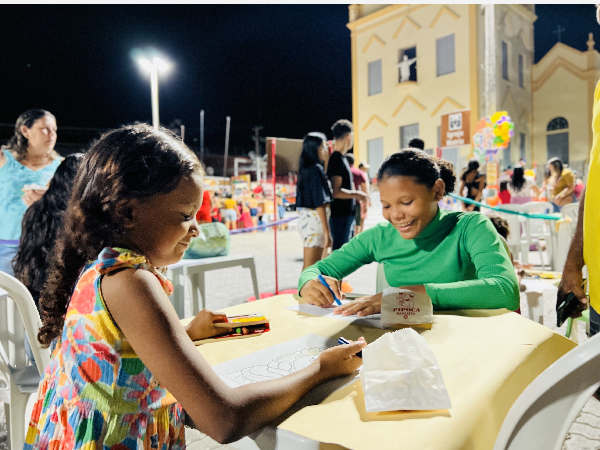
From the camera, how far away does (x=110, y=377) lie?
796mm

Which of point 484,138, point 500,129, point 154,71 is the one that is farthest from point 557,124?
point 154,71

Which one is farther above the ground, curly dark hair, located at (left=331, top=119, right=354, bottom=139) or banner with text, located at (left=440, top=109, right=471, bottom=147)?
banner with text, located at (left=440, top=109, right=471, bottom=147)

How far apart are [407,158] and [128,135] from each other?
3.80 feet

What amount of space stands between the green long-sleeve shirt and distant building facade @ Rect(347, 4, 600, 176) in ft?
43.8

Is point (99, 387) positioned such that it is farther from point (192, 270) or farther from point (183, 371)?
point (192, 270)

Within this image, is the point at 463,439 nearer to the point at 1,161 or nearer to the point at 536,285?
the point at 536,285

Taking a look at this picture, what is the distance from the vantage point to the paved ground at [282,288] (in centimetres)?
207

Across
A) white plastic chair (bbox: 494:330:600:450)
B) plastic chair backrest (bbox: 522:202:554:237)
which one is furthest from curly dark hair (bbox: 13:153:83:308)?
plastic chair backrest (bbox: 522:202:554:237)

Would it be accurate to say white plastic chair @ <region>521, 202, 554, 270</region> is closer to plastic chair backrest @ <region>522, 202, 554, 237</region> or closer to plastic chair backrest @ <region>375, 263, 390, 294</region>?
plastic chair backrest @ <region>522, 202, 554, 237</region>

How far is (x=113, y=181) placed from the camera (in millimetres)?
850

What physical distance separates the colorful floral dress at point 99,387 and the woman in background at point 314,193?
332cm

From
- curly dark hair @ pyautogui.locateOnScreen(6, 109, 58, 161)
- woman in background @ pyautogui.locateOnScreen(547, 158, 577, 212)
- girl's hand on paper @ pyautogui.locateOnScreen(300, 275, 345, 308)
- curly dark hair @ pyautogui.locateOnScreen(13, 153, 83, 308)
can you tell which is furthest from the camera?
woman in background @ pyautogui.locateOnScreen(547, 158, 577, 212)

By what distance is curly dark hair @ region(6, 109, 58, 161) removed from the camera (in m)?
3.10

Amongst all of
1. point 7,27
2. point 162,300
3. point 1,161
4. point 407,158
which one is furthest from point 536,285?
point 7,27
